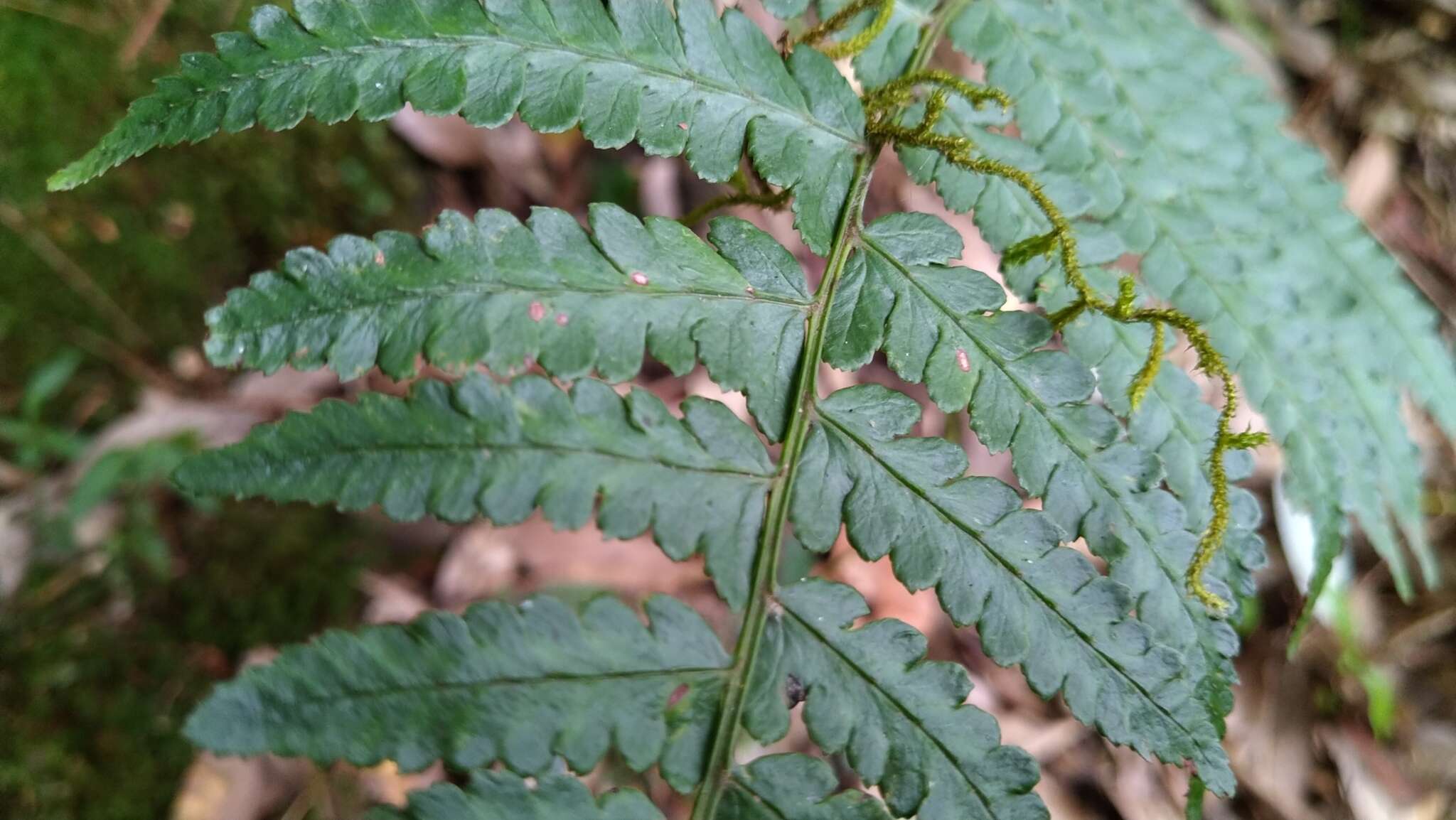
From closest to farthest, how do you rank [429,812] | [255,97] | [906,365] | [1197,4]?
[429,812]
[255,97]
[906,365]
[1197,4]

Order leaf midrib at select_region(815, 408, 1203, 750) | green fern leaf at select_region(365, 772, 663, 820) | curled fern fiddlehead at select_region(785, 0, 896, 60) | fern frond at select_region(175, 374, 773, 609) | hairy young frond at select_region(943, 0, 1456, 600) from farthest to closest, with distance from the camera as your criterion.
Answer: hairy young frond at select_region(943, 0, 1456, 600), curled fern fiddlehead at select_region(785, 0, 896, 60), leaf midrib at select_region(815, 408, 1203, 750), fern frond at select_region(175, 374, 773, 609), green fern leaf at select_region(365, 772, 663, 820)

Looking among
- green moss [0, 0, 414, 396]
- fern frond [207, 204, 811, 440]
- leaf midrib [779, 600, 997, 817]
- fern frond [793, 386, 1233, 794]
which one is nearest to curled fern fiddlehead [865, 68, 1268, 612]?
fern frond [793, 386, 1233, 794]

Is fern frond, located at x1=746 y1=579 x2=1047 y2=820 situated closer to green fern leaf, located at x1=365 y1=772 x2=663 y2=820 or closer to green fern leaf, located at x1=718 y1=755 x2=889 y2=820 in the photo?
green fern leaf, located at x1=718 y1=755 x2=889 y2=820

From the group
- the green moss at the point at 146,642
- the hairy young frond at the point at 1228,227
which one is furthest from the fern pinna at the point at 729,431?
the green moss at the point at 146,642

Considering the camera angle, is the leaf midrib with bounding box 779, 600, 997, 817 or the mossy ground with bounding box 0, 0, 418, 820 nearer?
the leaf midrib with bounding box 779, 600, 997, 817

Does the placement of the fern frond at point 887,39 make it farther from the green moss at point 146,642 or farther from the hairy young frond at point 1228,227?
the green moss at point 146,642

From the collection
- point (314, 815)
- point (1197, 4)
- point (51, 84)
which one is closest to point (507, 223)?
point (51, 84)

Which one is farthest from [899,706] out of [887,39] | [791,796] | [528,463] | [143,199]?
[143,199]

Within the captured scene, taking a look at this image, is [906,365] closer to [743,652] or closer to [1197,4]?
[743,652]

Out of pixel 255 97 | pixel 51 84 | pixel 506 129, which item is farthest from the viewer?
pixel 506 129
